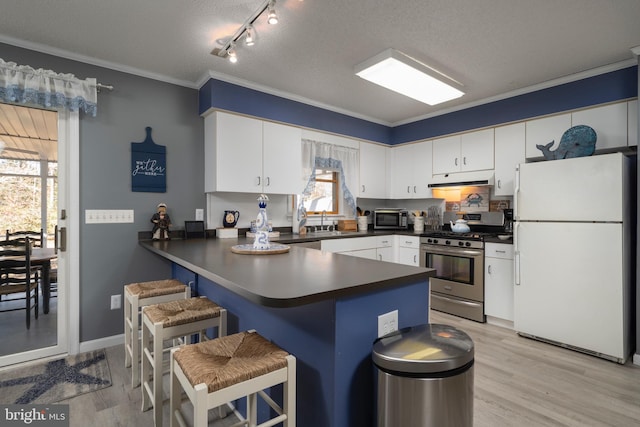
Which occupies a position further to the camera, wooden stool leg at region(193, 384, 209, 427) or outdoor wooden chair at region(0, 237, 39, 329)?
outdoor wooden chair at region(0, 237, 39, 329)

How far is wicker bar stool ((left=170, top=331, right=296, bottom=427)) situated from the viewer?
108 cm

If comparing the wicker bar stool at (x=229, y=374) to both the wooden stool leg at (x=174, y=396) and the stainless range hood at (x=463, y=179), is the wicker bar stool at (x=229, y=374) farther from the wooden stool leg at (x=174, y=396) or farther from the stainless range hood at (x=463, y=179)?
the stainless range hood at (x=463, y=179)

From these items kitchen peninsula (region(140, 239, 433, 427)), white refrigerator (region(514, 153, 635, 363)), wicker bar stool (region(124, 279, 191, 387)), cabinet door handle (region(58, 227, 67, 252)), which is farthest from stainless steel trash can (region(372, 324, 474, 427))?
cabinet door handle (region(58, 227, 67, 252))

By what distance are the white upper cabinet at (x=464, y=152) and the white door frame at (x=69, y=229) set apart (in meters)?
3.92

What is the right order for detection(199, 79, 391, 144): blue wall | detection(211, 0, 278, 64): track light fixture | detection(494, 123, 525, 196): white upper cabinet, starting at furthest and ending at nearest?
detection(494, 123, 525, 196): white upper cabinet < detection(199, 79, 391, 144): blue wall < detection(211, 0, 278, 64): track light fixture

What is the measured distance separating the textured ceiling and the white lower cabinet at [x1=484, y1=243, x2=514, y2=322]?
1739mm

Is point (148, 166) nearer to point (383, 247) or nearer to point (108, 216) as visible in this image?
point (108, 216)

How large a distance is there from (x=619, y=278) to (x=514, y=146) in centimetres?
163

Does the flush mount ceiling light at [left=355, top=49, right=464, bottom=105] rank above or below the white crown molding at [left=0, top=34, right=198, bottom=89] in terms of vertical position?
below

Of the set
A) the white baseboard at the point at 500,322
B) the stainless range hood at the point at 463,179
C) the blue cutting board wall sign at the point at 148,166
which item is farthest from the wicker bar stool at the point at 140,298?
the stainless range hood at the point at 463,179

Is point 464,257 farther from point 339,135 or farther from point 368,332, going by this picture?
point 368,332

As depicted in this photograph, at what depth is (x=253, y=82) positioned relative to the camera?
325cm

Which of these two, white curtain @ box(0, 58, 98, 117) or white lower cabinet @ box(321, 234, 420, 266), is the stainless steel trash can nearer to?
white lower cabinet @ box(321, 234, 420, 266)

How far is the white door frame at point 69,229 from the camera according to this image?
2625mm
